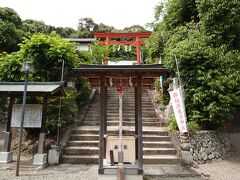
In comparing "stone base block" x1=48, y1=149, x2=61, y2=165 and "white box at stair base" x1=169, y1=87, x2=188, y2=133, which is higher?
"white box at stair base" x1=169, y1=87, x2=188, y2=133

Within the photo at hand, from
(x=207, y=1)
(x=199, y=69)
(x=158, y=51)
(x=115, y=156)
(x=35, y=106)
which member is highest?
(x=207, y=1)

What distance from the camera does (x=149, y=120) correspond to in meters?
14.4

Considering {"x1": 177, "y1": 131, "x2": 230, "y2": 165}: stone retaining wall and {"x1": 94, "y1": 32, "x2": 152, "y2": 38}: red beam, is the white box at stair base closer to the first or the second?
{"x1": 177, "y1": 131, "x2": 230, "y2": 165}: stone retaining wall

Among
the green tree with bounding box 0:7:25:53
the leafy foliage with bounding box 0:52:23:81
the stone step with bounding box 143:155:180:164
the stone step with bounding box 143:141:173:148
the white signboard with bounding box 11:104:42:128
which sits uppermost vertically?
the green tree with bounding box 0:7:25:53

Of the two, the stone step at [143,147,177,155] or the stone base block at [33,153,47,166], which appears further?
the stone step at [143,147,177,155]

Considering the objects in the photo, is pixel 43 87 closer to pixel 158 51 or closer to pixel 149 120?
pixel 149 120

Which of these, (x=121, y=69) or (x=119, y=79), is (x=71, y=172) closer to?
(x=119, y=79)

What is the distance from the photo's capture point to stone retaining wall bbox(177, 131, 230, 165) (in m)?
10.5

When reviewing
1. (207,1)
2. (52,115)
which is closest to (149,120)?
(52,115)

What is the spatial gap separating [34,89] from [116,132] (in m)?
4.49

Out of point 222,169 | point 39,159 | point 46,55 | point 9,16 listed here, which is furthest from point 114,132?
point 9,16

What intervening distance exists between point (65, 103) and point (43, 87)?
234 centimetres

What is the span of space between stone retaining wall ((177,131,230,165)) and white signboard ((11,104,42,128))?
20.5ft

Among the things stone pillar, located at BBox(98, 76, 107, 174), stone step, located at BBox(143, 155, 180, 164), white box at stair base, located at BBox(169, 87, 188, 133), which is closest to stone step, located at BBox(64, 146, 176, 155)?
stone step, located at BBox(143, 155, 180, 164)
